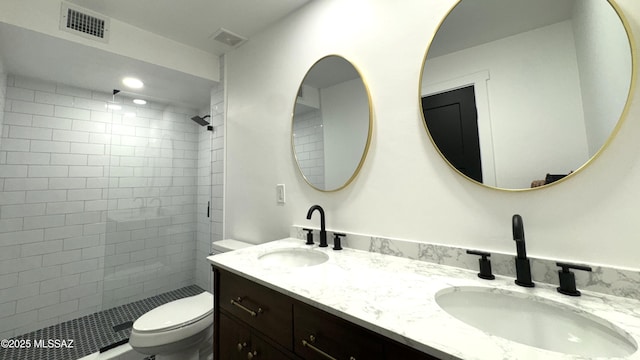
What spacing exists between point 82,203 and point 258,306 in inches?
95.0

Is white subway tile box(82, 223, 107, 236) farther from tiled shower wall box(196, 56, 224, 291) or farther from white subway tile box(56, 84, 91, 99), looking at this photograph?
white subway tile box(56, 84, 91, 99)

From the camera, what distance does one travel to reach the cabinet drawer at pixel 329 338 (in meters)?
0.62

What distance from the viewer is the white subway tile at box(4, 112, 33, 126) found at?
1.99 m

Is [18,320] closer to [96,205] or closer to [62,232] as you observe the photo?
[62,232]

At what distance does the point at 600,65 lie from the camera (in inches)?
30.1

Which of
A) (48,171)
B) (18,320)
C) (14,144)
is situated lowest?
(18,320)

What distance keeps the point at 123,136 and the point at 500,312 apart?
2.99m

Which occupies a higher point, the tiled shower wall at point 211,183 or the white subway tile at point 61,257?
the tiled shower wall at point 211,183

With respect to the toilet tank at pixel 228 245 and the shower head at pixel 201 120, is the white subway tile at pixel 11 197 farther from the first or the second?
the toilet tank at pixel 228 245

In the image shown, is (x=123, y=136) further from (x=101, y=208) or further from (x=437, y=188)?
(x=437, y=188)

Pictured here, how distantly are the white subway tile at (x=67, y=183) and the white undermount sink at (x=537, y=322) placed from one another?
3033mm

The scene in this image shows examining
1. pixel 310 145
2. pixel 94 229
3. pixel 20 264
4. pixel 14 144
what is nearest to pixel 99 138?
pixel 14 144

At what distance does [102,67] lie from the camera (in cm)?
189

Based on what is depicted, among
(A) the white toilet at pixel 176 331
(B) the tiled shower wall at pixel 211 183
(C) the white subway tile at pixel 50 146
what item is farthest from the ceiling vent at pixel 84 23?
(A) the white toilet at pixel 176 331
